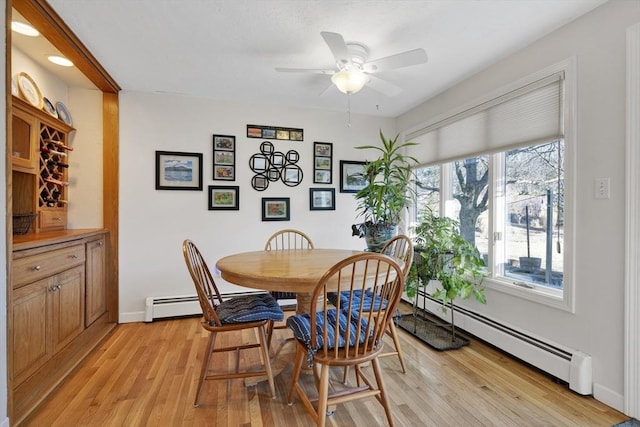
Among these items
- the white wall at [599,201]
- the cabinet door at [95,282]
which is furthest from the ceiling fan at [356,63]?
the cabinet door at [95,282]

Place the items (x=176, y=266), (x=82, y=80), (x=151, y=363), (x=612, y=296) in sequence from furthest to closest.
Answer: (x=176, y=266) < (x=82, y=80) < (x=151, y=363) < (x=612, y=296)

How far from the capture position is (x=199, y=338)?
2.75 metres

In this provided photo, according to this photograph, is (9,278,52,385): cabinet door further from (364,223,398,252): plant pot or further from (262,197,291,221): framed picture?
(364,223,398,252): plant pot

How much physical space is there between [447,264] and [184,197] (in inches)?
107

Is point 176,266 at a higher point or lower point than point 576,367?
higher

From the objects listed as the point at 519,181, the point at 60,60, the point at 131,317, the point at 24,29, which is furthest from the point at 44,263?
the point at 519,181

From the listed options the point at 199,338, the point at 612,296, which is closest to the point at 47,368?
the point at 199,338

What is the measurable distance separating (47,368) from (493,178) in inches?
140

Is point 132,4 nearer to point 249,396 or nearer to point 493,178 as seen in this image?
point 249,396

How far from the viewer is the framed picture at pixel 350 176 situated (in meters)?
3.86

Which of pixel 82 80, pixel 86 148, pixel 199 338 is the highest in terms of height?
pixel 82 80

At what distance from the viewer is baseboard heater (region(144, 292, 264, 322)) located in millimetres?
3109

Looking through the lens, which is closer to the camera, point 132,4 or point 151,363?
point 132,4

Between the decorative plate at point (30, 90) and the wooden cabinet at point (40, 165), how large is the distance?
11cm
